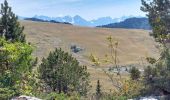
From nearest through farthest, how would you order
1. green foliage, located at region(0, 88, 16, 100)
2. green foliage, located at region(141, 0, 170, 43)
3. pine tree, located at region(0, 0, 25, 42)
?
green foliage, located at region(0, 88, 16, 100), green foliage, located at region(141, 0, 170, 43), pine tree, located at region(0, 0, 25, 42)

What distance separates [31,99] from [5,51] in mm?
5388

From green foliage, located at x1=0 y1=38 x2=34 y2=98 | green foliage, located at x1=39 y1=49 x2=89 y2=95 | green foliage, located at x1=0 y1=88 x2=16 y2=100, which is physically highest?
green foliage, located at x1=0 y1=38 x2=34 y2=98

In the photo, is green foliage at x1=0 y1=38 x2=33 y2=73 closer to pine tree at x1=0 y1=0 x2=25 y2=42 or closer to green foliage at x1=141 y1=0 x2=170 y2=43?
→ green foliage at x1=141 y1=0 x2=170 y2=43

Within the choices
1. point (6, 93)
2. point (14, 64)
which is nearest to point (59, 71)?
point (14, 64)

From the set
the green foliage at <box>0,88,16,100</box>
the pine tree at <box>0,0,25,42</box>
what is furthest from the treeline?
the pine tree at <box>0,0,25,42</box>

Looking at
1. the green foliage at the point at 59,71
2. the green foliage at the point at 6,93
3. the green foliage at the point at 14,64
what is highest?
the green foliage at the point at 14,64

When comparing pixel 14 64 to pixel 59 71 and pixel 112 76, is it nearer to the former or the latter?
pixel 112 76

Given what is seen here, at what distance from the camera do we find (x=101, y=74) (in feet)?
477

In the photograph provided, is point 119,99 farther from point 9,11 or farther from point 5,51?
point 9,11

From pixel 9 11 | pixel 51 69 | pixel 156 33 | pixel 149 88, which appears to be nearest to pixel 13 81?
pixel 149 88

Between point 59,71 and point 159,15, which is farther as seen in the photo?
point 59,71

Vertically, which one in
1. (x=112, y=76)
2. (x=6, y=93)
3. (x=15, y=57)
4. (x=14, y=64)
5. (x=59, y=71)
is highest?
(x=15, y=57)

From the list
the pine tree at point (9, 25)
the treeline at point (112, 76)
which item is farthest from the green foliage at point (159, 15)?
the pine tree at point (9, 25)

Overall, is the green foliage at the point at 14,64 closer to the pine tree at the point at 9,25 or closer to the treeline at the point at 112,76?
the treeline at the point at 112,76
